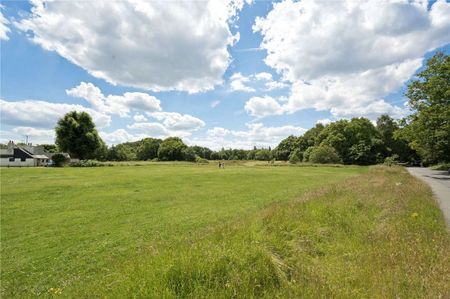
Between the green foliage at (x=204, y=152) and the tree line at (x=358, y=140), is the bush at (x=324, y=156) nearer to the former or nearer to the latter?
the tree line at (x=358, y=140)

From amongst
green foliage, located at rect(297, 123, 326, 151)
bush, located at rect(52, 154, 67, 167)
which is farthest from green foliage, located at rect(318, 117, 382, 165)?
bush, located at rect(52, 154, 67, 167)

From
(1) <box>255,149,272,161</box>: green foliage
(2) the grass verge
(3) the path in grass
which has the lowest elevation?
(3) the path in grass

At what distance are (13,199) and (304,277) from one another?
20449 mm

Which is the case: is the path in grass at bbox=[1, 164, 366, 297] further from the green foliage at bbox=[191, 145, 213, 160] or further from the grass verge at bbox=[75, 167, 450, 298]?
the green foliage at bbox=[191, 145, 213, 160]

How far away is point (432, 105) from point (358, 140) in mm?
62722

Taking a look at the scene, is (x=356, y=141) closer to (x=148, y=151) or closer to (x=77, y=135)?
(x=77, y=135)

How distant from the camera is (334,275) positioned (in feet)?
17.4

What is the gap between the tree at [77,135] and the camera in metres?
71.8

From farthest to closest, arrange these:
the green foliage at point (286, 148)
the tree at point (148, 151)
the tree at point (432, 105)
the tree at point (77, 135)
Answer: the tree at point (148, 151) < the green foliage at point (286, 148) < the tree at point (77, 135) < the tree at point (432, 105)

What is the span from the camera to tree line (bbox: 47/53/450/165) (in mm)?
34969

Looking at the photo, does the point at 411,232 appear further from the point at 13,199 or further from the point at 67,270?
the point at 13,199

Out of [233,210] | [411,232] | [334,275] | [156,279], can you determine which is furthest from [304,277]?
[233,210]

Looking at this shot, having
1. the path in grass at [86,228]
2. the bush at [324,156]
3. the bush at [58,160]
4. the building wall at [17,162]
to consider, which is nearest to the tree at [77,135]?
the bush at [58,160]

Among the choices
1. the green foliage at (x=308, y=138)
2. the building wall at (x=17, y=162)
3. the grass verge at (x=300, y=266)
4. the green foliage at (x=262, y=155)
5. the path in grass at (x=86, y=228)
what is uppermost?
the green foliage at (x=308, y=138)
